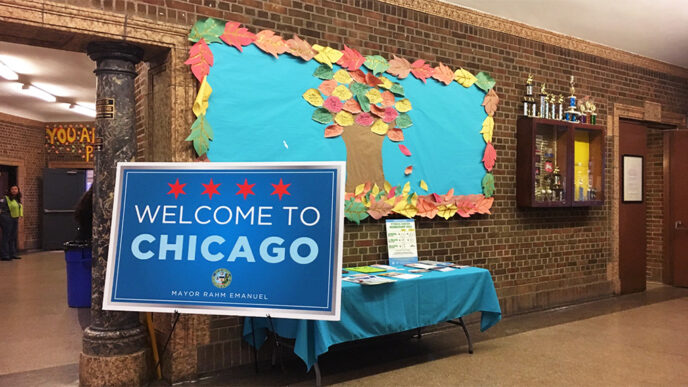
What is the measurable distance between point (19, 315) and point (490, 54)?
225 inches

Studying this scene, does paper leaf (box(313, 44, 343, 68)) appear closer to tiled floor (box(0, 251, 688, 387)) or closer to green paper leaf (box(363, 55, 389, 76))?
green paper leaf (box(363, 55, 389, 76))

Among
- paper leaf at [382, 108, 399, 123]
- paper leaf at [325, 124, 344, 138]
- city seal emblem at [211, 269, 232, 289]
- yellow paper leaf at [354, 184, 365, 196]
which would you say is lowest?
city seal emblem at [211, 269, 232, 289]

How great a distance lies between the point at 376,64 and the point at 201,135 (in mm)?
1699

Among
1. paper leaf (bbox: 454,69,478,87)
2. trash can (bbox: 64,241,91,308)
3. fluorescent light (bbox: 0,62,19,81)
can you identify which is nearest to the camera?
paper leaf (bbox: 454,69,478,87)

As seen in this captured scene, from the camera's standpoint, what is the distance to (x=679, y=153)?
24.8 feet

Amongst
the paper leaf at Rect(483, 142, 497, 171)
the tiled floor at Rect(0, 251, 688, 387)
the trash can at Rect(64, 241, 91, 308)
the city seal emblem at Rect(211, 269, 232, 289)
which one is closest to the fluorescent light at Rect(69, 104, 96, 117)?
the tiled floor at Rect(0, 251, 688, 387)

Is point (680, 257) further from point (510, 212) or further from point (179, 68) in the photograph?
point (179, 68)

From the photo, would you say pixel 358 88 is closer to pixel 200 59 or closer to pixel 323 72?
pixel 323 72

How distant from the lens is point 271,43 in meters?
4.07

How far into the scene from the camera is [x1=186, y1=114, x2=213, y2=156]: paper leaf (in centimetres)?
372

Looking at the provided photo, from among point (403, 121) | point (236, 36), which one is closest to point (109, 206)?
point (236, 36)

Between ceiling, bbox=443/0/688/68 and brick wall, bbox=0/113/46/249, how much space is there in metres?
11.5

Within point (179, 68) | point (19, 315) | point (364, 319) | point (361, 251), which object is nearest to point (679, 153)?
point (361, 251)

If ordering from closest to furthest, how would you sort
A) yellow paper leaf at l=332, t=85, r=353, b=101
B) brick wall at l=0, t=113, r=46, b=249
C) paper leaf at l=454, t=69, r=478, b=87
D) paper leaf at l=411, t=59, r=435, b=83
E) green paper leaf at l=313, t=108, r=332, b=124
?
green paper leaf at l=313, t=108, r=332, b=124, yellow paper leaf at l=332, t=85, r=353, b=101, paper leaf at l=411, t=59, r=435, b=83, paper leaf at l=454, t=69, r=478, b=87, brick wall at l=0, t=113, r=46, b=249
